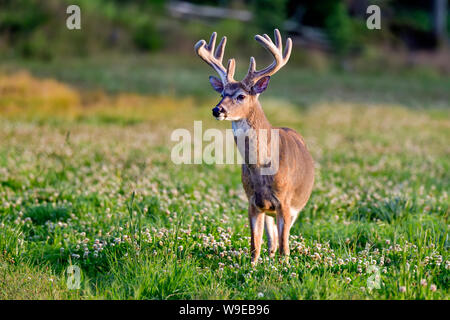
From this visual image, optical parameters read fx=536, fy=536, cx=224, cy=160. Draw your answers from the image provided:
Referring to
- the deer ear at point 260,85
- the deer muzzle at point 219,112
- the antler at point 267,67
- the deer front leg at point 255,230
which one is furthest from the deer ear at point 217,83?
the deer front leg at point 255,230

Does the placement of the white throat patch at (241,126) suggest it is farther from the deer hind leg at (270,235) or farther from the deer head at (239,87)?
the deer hind leg at (270,235)

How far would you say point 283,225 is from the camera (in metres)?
5.19

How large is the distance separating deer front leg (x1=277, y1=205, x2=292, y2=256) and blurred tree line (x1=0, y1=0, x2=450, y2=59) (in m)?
26.0

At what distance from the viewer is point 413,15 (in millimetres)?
45406

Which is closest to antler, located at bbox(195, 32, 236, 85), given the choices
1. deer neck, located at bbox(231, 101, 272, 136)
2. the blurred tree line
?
deer neck, located at bbox(231, 101, 272, 136)

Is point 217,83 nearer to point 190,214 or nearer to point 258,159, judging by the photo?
point 258,159

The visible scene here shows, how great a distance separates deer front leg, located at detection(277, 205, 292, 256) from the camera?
5.19 metres

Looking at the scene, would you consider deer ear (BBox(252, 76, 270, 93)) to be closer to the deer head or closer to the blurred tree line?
the deer head

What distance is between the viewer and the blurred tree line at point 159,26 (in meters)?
29.7

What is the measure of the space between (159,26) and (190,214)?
97.2ft

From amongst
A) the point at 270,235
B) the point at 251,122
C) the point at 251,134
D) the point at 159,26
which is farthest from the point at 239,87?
the point at 159,26

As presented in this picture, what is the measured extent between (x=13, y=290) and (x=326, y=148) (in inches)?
358

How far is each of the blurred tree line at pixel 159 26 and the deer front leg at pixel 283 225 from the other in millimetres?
25976
